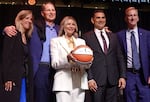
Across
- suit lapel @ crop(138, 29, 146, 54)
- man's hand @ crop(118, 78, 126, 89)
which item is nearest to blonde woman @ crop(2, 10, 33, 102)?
man's hand @ crop(118, 78, 126, 89)

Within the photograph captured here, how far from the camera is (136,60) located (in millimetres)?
5465

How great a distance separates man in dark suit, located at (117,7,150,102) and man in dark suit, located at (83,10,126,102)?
0.40 ft

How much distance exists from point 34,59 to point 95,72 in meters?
0.75

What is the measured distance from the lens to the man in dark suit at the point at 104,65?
5.26 meters

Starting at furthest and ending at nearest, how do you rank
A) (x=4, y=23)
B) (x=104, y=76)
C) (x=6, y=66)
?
(x=4, y=23) < (x=104, y=76) < (x=6, y=66)

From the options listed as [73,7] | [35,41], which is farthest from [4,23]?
[35,41]

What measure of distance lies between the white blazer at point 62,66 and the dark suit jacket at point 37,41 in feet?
0.67

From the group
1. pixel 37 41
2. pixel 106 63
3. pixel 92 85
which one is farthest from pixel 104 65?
pixel 37 41

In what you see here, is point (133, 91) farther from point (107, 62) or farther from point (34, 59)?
point (34, 59)

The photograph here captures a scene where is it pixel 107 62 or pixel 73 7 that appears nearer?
pixel 107 62

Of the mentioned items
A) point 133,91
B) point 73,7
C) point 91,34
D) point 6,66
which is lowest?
point 133,91

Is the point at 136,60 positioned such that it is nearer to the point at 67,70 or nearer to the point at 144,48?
the point at 144,48

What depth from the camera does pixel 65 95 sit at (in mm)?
4992

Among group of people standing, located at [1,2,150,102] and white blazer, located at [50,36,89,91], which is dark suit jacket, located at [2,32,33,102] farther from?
white blazer, located at [50,36,89,91]
